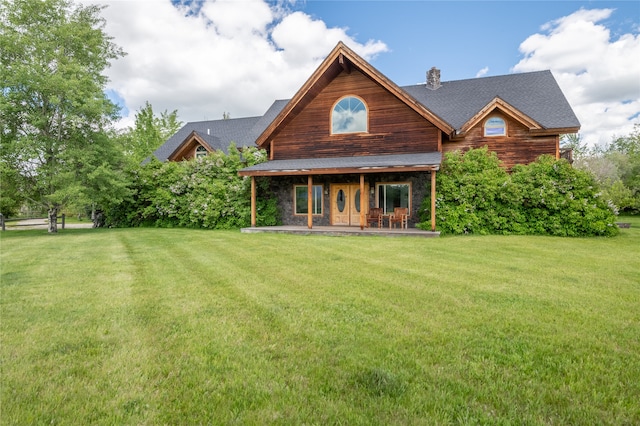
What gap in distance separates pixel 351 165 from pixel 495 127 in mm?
7077

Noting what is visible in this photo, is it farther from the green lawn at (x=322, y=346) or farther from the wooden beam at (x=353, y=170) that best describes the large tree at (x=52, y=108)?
the green lawn at (x=322, y=346)

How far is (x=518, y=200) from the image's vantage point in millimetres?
12125

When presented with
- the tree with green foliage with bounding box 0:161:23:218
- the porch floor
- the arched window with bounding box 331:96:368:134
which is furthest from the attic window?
the tree with green foliage with bounding box 0:161:23:218

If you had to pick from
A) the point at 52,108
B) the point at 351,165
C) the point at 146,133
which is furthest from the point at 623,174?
the point at 146,133

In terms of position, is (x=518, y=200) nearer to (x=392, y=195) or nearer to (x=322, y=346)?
(x=392, y=195)

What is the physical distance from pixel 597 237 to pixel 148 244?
14368 millimetres

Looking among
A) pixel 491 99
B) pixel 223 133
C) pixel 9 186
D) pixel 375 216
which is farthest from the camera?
pixel 223 133

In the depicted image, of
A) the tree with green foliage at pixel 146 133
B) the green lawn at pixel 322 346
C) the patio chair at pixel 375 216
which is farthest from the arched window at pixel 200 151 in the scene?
the green lawn at pixel 322 346

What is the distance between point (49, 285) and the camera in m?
5.16

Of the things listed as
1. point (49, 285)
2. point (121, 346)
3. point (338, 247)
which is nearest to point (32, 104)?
point (49, 285)

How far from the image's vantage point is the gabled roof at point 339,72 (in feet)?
43.9

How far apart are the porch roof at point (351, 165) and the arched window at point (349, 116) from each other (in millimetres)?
1396

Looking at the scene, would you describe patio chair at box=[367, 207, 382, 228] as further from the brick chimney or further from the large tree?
the large tree

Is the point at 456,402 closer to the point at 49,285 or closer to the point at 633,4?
the point at 49,285
